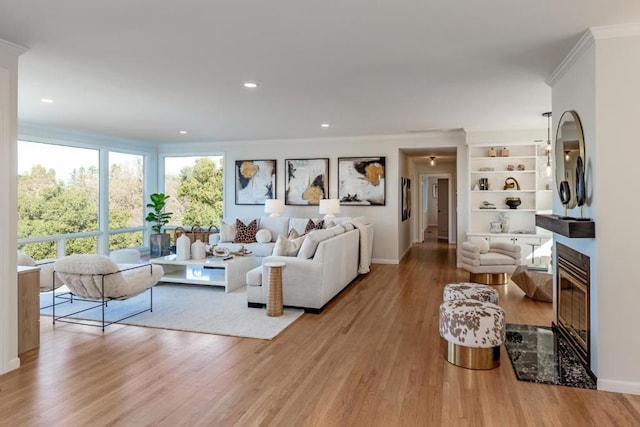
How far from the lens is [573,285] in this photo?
3555mm

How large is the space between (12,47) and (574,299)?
497 centimetres

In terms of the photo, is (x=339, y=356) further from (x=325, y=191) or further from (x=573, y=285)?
(x=325, y=191)

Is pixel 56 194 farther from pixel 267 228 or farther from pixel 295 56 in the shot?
pixel 295 56

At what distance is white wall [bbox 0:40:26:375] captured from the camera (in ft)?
10.4

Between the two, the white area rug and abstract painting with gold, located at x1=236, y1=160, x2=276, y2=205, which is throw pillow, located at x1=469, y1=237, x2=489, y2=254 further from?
abstract painting with gold, located at x1=236, y1=160, x2=276, y2=205

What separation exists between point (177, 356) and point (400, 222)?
5.92m

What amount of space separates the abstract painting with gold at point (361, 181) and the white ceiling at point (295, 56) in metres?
2.14

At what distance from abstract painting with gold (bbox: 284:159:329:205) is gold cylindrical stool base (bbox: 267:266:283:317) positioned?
13.4ft

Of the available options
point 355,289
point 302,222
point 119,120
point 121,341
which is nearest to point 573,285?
point 355,289

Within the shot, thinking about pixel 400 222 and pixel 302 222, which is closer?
pixel 302 222

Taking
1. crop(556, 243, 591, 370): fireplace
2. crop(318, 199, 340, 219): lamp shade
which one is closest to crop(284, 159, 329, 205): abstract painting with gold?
crop(318, 199, 340, 219): lamp shade

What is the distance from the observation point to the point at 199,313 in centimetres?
477

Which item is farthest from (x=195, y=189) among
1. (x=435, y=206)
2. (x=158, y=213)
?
(x=435, y=206)

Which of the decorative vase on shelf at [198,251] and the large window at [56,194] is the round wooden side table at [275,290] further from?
the large window at [56,194]
